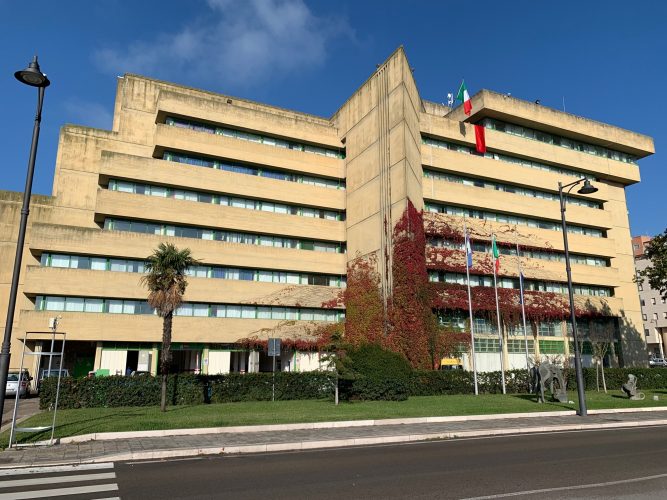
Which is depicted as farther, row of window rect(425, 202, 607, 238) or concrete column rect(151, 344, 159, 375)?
row of window rect(425, 202, 607, 238)

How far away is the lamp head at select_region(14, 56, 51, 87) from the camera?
11.9m

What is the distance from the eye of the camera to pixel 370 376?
23.8 meters

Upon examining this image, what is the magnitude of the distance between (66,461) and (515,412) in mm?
15586

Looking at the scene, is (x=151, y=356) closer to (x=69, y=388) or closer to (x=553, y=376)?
(x=69, y=388)

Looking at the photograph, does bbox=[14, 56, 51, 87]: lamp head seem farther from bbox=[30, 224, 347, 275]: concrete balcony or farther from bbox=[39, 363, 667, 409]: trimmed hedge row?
bbox=[30, 224, 347, 275]: concrete balcony

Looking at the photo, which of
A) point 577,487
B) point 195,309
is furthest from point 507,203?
point 577,487

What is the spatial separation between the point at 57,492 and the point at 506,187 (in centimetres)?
4722

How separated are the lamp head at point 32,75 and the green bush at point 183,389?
13046 mm

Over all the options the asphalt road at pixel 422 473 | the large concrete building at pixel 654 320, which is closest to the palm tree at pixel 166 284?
the asphalt road at pixel 422 473

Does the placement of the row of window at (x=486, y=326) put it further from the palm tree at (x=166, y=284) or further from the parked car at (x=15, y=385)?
the parked car at (x=15, y=385)

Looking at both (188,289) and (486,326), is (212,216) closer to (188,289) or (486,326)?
(188,289)

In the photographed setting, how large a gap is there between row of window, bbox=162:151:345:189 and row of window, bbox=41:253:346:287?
28.8ft

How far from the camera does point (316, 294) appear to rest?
142 ft

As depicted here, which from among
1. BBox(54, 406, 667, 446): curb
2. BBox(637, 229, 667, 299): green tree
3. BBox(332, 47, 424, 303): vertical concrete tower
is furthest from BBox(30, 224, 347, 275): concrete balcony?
BBox(54, 406, 667, 446): curb
